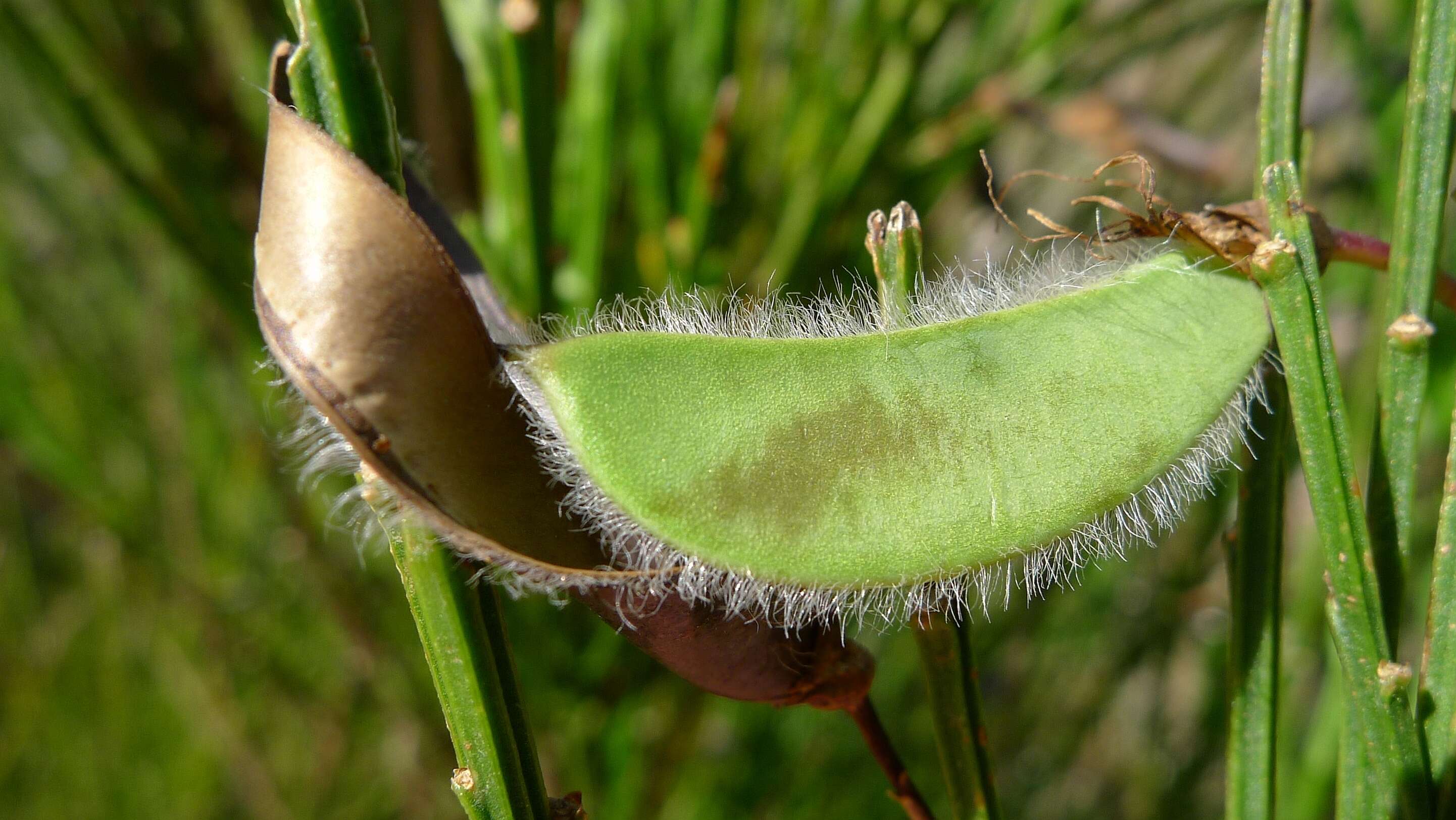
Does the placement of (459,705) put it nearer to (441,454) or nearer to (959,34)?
(441,454)

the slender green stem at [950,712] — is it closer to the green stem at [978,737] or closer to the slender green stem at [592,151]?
the green stem at [978,737]

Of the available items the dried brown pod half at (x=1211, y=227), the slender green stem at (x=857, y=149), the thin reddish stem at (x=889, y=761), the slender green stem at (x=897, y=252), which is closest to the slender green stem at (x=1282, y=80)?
the dried brown pod half at (x=1211, y=227)

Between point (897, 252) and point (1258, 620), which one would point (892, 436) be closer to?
point (897, 252)

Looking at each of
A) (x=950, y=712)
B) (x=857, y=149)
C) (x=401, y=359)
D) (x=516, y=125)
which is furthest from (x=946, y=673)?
(x=857, y=149)

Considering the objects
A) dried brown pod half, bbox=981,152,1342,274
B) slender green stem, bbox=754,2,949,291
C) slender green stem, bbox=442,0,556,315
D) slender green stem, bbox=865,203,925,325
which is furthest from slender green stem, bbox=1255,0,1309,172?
slender green stem, bbox=754,2,949,291

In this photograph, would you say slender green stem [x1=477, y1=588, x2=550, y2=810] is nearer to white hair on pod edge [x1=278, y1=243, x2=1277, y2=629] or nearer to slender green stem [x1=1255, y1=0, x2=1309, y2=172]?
white hair on pod edge [x1=278, y1=243, x2=1277, y2=629]
